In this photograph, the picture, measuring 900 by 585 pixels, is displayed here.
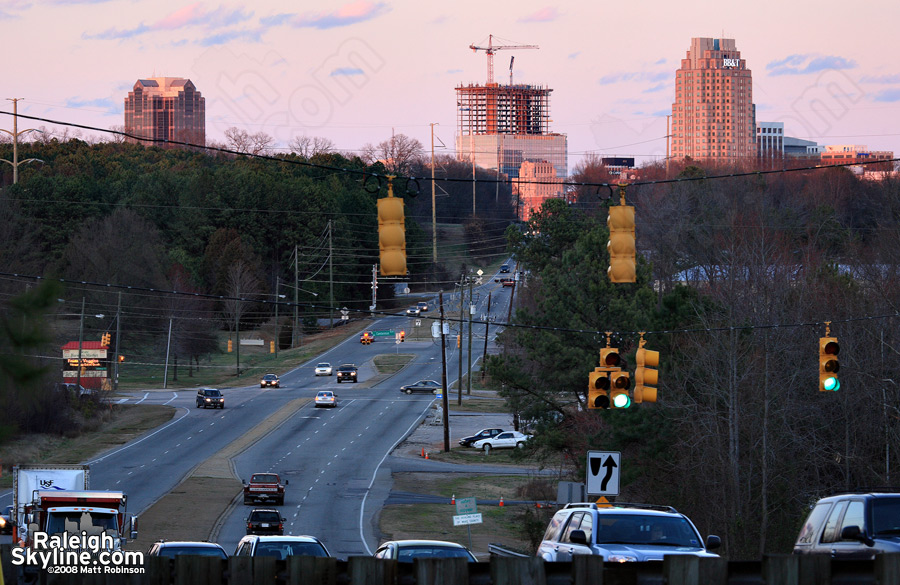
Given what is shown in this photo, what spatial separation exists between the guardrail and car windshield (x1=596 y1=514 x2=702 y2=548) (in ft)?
11.9

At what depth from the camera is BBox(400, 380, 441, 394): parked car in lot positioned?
276 feet

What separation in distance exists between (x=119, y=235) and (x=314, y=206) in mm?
23725

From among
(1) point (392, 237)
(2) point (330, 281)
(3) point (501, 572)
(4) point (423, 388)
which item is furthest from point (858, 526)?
(2) point (330, 281)

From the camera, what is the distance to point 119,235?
367 feet

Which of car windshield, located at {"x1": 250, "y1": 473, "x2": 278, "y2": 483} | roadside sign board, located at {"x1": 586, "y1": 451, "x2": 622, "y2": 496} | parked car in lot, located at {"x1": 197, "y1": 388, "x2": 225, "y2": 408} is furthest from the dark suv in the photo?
parked car in lot, located at {"x1": 197, "y1": 388, "x2": 225, "y2": 408}

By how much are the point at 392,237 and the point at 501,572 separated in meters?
5.14

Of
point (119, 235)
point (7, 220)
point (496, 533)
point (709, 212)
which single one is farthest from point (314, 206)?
point (496, 533)

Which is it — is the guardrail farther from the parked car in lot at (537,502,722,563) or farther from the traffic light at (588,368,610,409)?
the traffic light at (588,368,610,409)

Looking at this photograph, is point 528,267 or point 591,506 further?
point 528,267

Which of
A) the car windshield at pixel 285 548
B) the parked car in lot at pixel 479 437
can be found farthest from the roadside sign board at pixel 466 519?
the parked car in lot at pixel 479 437

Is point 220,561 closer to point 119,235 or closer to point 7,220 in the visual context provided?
point 7,220

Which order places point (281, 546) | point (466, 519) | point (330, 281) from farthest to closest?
point (330, 281)
point (466, 519)
point (281, 546)

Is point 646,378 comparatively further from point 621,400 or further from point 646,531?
point 646,531

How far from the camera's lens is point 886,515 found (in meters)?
12.6
